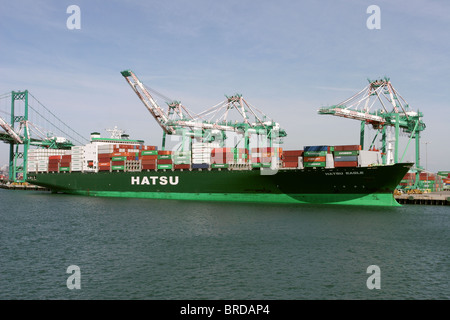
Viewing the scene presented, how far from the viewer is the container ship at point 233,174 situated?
44812mm

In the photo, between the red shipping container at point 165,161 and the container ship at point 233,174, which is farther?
the red shipping container at point 165,161

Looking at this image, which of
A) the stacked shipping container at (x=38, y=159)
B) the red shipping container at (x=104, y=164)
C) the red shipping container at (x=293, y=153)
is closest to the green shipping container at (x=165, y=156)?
the red shipping container at (x=104, y=164)

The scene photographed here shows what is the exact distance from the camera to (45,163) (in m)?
71.8

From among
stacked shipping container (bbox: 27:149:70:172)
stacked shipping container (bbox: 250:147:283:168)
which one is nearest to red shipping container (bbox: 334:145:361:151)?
stacked shipping container (bbox: 250:147:283:168)

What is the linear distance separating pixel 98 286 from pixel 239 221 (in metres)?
18.6

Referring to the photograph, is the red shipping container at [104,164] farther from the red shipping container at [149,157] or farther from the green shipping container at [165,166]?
the green shipping container at [165,166]

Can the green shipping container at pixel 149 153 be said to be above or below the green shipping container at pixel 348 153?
above

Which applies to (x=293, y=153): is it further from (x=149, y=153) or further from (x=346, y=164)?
(x=149, y=153)

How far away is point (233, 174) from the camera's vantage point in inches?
1980

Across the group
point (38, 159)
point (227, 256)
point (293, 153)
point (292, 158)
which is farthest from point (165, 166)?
point (227, 256)

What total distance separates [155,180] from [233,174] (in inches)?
520

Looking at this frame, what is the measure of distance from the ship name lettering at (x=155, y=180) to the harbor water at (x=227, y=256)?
56.3 ft

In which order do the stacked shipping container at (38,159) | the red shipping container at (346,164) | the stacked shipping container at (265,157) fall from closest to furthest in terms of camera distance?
the red shipping container at (346,164) → the stacked shipping container at (265,157) → the stacked shipping container at (38,159)
